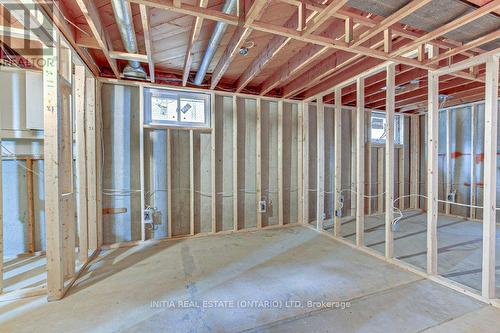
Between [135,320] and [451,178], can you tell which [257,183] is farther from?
[451,178]

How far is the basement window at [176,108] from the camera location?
151 inches

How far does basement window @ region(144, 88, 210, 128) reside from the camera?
3834 millimetres

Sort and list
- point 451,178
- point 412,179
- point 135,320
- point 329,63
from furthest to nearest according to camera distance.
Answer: point 412,179, point 451,178, point 329,63, point 135,320

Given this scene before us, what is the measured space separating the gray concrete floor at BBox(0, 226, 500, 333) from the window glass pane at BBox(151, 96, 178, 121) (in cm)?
Result: 215

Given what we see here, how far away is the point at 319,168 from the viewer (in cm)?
430

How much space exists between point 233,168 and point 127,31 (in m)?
2.57

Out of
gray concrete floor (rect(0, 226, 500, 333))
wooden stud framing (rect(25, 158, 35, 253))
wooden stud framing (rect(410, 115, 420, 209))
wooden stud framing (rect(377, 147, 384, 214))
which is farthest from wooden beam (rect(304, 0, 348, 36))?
wooden stud framing (rect(410, 115, 420, 209))

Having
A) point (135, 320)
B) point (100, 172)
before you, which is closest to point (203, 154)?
point (100, 172)

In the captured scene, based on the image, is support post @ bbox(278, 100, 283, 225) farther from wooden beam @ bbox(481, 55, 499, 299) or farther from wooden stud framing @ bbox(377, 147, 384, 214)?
wooden beam @ bbox(481, 55, 499, 299)

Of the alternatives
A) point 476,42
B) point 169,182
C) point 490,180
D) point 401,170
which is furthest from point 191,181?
point 401,170

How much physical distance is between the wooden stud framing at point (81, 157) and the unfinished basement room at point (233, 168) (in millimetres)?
18

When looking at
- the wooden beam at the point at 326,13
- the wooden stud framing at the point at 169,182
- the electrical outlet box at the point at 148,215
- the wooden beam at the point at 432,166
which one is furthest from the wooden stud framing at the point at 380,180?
the electrical outlet box at the point at 148,215

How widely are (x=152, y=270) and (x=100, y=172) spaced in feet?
5.67

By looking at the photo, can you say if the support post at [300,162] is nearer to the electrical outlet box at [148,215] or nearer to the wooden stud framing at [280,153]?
the wooden stud framing at [280,153]
